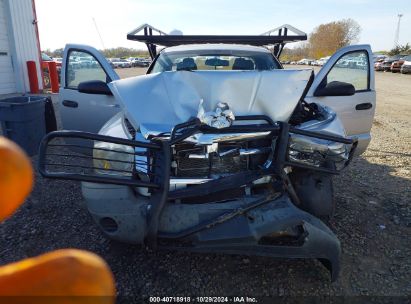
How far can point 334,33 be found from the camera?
58906mm

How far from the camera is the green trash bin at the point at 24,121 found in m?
5.23

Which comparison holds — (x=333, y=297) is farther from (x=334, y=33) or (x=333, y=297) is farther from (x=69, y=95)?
(x=334, y=33)

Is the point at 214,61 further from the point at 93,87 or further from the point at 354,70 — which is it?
the point at 354,70

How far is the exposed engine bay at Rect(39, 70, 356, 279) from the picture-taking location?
2.28m

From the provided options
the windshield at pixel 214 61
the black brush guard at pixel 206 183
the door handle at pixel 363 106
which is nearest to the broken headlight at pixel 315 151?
the black brush guard at pixel 206 183

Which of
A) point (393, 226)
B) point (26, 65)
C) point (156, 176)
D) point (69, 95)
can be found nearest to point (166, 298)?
point (156, 176)

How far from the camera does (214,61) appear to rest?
13.4ft

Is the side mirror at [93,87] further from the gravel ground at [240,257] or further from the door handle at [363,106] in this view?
the door handle at [363,106]

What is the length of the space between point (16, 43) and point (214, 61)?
10.9 metres

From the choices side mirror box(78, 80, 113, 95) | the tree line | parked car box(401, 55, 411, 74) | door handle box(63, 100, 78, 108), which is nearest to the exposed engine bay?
side mirror box(78, 80, 113, 95)

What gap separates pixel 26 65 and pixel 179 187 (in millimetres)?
12459

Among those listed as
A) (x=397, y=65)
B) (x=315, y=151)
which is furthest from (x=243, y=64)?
(x=397, y=65)

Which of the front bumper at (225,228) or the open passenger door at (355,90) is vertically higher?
the open passenger door at (355,90)

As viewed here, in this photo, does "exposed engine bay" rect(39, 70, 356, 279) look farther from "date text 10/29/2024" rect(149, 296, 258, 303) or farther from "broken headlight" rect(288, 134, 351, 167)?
"date text 10/29/2024" rect(149, 296, 258, 303)
